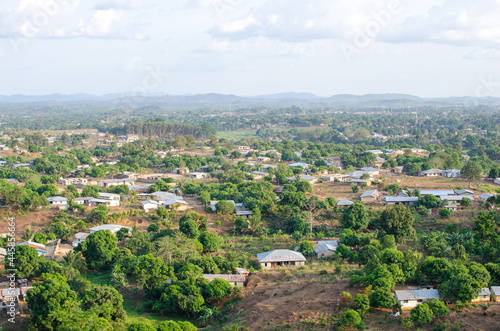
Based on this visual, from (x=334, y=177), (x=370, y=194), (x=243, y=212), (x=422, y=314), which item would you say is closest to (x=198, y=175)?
(x=334, y=177)

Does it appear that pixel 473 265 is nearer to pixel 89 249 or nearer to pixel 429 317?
pixel 429 317

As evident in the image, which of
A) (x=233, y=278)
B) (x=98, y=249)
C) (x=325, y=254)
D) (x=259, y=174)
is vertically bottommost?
(x=325, y=254)

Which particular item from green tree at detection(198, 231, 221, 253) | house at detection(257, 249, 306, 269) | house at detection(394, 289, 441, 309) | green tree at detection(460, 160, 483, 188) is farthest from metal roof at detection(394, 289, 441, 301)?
green tree at detection(460, 160, 483, 188)

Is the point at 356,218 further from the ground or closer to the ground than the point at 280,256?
further from the ground

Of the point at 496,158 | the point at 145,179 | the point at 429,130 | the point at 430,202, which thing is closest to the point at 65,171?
the point at 145,179

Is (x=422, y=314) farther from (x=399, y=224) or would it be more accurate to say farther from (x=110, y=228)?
(x=110, y=228)

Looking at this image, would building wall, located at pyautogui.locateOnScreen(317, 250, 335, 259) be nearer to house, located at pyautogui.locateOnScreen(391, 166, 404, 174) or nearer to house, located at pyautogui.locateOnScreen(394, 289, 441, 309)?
house, located at pyautogui.locateOnScreen(394, 289, 441, 309)
